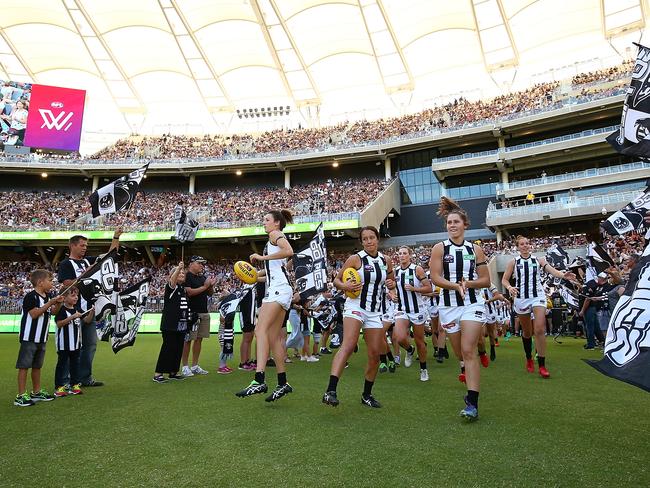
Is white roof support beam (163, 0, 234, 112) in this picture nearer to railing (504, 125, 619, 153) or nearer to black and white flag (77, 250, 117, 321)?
railing (504, 125, 619, 153)

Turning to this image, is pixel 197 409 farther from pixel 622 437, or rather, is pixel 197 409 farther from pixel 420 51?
pixel 420 51

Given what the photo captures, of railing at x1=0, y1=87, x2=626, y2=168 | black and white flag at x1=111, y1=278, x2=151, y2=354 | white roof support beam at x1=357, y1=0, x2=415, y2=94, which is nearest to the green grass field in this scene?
black and white flag at x1=111, y1=278, x2=151, y2=354

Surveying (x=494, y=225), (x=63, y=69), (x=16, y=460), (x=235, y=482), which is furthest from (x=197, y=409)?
(x=63, y=69)

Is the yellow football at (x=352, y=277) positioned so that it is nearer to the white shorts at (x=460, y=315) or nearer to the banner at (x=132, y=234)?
the white shorts at (x=460, y=315)

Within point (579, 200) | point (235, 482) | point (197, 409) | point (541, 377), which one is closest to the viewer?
point (235, 482)

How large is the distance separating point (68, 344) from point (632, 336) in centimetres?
655

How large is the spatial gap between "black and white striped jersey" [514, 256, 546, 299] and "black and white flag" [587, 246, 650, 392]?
3977mm

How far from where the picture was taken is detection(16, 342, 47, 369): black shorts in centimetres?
541

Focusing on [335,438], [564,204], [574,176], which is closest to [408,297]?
[335,438]

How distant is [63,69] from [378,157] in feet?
94.5

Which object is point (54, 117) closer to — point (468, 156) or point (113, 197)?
point (113, 197)

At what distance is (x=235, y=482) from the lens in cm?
283

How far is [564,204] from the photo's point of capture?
28.5 m

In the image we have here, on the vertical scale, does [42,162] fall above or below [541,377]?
above
